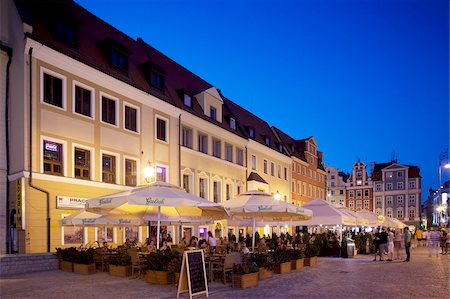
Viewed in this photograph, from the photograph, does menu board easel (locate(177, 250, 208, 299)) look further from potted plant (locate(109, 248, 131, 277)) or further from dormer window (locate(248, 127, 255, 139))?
dormer window (locate(248, 127, 255, 139))

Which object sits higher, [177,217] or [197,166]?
[197,166]

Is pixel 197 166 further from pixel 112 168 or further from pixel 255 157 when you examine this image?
pixel 255 157

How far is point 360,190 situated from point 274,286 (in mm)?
85009

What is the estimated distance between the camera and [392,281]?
48.2 feet

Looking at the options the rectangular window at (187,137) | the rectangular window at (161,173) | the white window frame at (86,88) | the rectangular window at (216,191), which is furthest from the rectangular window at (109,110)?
the rectangular window at (216,191)

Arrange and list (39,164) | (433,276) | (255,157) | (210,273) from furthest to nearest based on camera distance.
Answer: (255,157), (39,164), (433,276), (210,273)

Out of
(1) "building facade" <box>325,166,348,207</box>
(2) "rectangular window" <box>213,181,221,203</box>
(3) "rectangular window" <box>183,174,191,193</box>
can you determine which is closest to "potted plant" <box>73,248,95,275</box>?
(3) "rectangular window" <box>183,174,191,193</box>

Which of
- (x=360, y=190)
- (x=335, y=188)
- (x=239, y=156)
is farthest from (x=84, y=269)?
(x=335, y=188)

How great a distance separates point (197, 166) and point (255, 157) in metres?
11.9

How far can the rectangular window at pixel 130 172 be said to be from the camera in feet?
84.1

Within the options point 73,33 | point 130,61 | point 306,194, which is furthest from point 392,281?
point 306,194

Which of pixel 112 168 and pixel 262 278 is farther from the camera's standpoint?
pixel 112 168

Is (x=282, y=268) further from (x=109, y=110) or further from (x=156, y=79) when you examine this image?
(x=156, y=79)

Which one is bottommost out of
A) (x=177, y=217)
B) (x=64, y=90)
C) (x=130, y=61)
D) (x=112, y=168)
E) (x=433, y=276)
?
(x=433, y=276)
